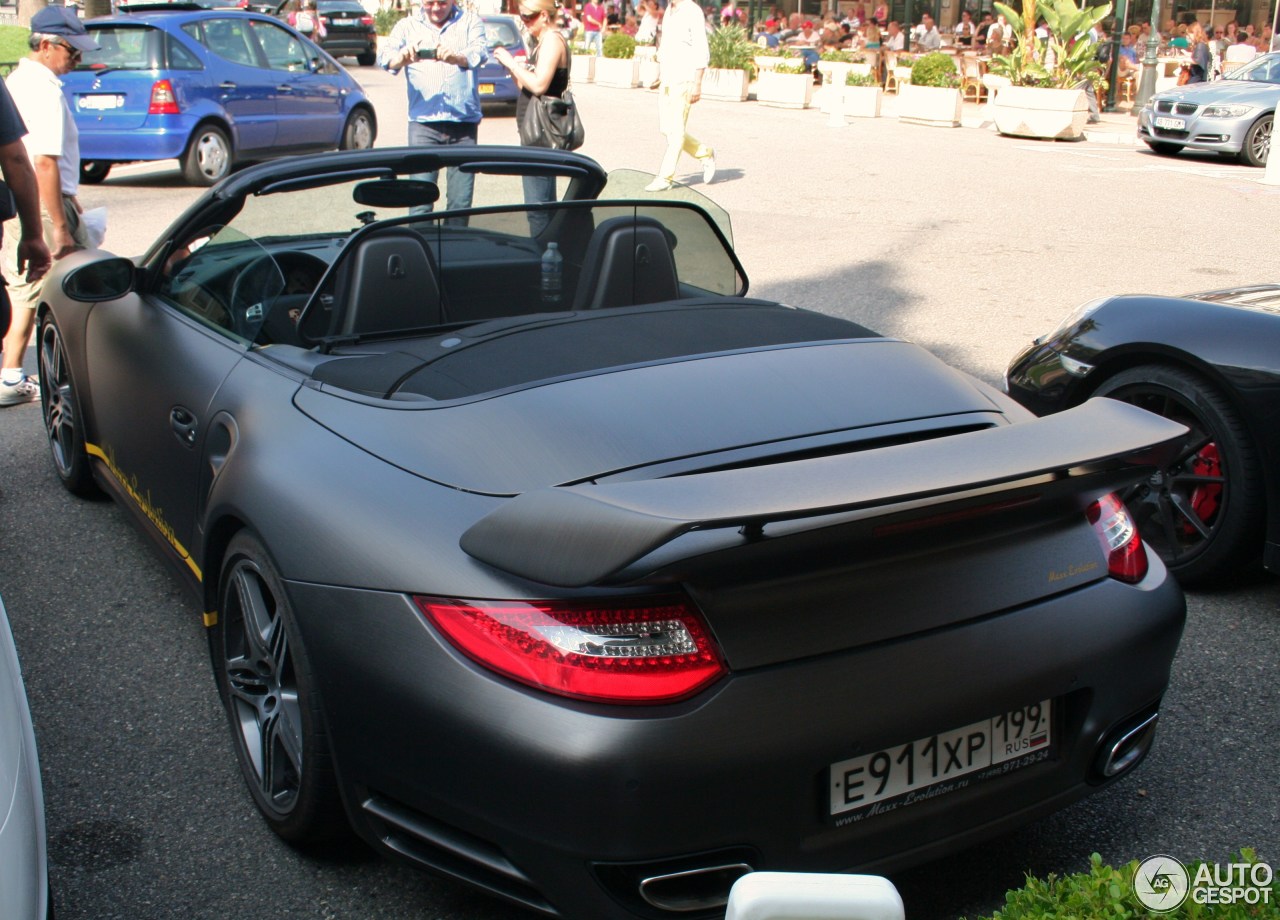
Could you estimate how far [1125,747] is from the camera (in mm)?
2635

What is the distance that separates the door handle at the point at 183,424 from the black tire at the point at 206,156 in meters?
10.8

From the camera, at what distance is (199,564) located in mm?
3205

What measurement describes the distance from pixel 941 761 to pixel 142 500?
262 centimetres

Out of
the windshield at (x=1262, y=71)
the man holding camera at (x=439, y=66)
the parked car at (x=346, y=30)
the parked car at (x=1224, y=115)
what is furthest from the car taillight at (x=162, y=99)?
the parked car at (x=346, y=30)

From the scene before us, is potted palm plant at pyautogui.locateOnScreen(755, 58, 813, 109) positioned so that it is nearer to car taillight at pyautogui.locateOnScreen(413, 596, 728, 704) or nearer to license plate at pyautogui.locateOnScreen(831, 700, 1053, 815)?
license plate at pyautogui.locateOnScreen(831, 700, 1053, 815)

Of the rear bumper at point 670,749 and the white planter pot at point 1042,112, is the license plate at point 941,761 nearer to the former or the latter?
the rear bumper at point 670,749

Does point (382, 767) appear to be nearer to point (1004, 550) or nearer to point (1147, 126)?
point (1004, 550)

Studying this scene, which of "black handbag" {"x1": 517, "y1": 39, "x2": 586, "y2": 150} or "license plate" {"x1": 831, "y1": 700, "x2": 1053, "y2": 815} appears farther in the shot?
"black handbag" {"x1": 517, "y1": 39, "x2": 586, "y2": 150}

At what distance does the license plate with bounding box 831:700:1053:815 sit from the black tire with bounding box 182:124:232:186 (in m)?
12.6

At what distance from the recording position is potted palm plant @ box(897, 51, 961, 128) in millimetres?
22625

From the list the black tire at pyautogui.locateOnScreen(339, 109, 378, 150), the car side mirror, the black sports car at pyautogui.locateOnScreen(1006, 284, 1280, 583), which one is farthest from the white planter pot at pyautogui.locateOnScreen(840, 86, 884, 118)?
→ the car side mirror

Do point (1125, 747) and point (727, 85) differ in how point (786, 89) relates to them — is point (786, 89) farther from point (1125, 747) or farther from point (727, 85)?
point (1125, 747)

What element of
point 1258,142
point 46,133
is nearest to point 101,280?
point 46,133

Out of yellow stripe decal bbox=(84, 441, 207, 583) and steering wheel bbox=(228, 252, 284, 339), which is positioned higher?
steering wheel bbox=(228, 252, 284, 339)
